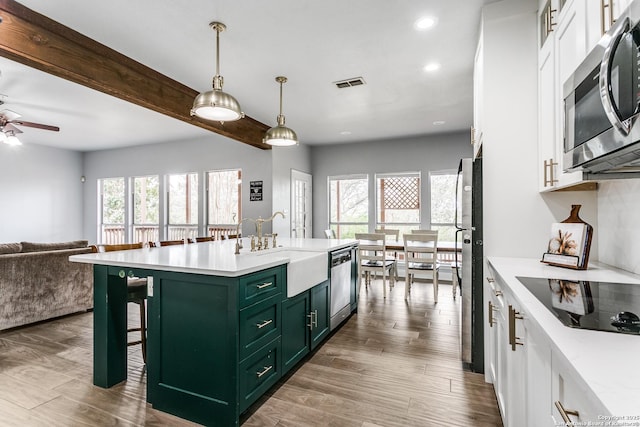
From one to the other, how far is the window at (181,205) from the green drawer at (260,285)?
4939 mm

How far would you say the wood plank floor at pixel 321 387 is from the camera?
1.88m

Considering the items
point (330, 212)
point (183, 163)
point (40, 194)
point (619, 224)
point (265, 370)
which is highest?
point (183, 163)

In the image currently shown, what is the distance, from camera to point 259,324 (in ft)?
6.42

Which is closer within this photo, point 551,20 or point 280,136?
point 551,20

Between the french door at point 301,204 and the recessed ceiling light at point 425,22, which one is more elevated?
the recessed ceiling light at point 425,22

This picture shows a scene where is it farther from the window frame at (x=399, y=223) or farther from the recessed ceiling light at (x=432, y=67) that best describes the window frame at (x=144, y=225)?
the recessed ceiling light at (x=432, y=67)

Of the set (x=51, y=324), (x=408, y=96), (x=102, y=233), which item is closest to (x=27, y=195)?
(x=102, y=233)

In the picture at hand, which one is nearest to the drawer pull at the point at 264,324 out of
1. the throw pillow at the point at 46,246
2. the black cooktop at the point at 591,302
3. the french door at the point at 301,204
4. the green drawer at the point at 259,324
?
the green drawer at the point at 259,324

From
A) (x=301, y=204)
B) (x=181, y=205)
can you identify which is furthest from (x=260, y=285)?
(x=181, y=205)

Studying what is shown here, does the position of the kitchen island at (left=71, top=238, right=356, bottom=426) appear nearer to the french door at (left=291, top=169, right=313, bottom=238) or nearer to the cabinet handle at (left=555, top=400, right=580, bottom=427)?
the cabinet handle at (left=555, top=400, right=580, bottom=427)

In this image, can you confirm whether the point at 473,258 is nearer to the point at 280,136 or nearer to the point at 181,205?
the point at 280,136

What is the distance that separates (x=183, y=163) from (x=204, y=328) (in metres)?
5.35

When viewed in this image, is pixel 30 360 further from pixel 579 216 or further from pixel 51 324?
pixel 579 216

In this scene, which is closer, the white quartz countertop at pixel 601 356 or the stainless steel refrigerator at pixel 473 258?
the white quartz countertop at pixel 601 356
